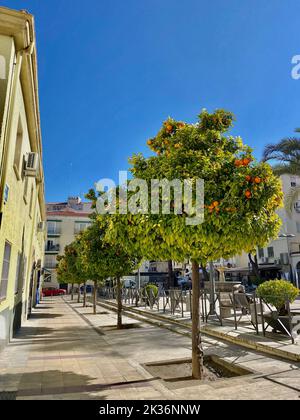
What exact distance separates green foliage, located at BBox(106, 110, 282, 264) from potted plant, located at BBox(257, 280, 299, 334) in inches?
124

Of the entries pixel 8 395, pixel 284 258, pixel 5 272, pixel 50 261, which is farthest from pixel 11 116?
pixel 50 261

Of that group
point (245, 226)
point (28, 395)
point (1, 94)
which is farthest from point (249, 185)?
point (1, 94)

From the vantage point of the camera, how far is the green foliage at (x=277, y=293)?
779cm

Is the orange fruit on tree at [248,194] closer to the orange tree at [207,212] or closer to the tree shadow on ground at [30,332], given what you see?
the orange tree at [207,212]

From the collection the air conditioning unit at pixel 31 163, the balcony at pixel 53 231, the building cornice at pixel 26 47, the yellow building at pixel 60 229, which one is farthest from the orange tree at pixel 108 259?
the balcony at pixel 53 231

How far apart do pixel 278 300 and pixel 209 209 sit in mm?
4429

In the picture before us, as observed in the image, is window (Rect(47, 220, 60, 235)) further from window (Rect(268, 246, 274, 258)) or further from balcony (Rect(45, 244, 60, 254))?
window (Rect(268, 246, 274, 258))

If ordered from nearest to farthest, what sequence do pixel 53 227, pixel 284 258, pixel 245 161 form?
pixel 245 161 → pixel 284 258 → pixel 53 227

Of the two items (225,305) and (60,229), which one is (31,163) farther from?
(60,229)

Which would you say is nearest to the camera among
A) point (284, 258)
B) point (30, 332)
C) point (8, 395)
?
point (8, 395)

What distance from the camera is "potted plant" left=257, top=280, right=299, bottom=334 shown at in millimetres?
7586

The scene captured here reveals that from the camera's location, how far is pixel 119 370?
5699mm

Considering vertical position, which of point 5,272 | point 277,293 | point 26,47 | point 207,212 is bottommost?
point 277,293
